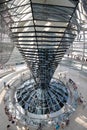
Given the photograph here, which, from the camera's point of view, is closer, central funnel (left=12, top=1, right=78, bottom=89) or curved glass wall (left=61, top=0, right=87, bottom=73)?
central funnel (left=12, top=1, right=78, bottom=89)

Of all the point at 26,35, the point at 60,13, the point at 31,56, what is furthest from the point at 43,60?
the point at 60,13

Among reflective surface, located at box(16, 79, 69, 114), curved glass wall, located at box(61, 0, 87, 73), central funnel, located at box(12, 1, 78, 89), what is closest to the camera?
central funnel, located at box(12, 1, 78, 89)

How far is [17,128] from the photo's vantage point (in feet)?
40.9

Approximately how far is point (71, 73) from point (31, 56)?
11785 mm

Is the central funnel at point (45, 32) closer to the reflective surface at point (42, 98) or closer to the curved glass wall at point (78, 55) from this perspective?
the reflective surface at point (42, 98)

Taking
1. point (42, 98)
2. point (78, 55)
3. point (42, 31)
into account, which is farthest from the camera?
point (78, 55)

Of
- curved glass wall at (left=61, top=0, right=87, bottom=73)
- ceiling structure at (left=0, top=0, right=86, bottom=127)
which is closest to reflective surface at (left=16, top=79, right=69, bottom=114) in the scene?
ceiling structure at (left=0, top=0, right=86, bottom=127)

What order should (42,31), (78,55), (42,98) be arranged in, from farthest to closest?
1. (78,55)
2. (42,98)
3. (42,31)

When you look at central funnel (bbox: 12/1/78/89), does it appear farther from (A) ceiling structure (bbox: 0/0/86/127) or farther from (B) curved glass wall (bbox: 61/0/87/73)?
(B) curved glass wall (bbox: 61/0/87/73)

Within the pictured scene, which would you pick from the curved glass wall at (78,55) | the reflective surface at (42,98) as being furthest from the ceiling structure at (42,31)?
the curved glass wall at (78,55)

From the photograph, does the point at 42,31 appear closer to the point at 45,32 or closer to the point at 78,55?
the point at 45,32

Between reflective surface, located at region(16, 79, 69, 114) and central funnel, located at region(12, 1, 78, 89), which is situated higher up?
central funnel, located at region(12, 1, 78, 89)

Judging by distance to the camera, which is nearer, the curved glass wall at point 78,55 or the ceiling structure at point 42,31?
the ceiling structure at point 42,31

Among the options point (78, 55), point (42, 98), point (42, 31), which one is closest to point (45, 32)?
point (42, 31)
